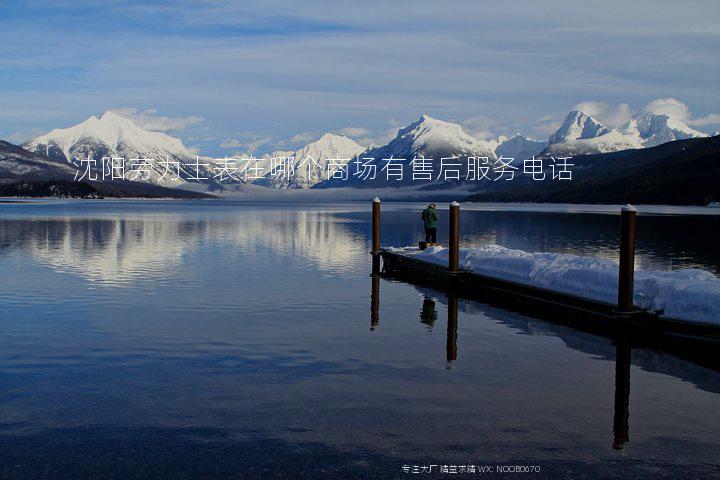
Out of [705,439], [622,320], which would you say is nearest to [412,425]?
[705,439]

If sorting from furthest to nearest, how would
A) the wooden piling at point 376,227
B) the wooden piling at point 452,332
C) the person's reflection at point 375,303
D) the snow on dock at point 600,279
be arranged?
the wooden piling at point 376,227, the person's reflection at point 375,303, the snow on dock at point 600,279, the wooden piling at point 452,332

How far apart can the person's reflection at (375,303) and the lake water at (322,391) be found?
173 mm

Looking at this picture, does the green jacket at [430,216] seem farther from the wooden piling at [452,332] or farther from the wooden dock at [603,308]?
the wooden piling at [452,332]

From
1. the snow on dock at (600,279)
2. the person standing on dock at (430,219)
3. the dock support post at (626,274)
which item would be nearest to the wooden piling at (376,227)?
the person standing on dock at (430,219)

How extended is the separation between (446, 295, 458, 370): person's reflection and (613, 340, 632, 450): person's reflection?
406cm

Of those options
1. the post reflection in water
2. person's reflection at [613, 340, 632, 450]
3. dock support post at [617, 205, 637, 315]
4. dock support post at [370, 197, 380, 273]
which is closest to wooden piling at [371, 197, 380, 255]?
dock support post at [370, 197, 380, 273]

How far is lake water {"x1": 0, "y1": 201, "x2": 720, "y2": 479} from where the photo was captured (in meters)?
12.4

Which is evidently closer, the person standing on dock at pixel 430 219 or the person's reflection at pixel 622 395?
the person's reflection at pixel 622 395

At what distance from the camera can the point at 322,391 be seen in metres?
16.3

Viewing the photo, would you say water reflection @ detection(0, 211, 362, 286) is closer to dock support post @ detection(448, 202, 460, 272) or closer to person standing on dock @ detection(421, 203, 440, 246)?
person standing on dock @ detection(421, 203, 440, 246)

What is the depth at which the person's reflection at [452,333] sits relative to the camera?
19.8m

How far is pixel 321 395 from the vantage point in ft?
52.5

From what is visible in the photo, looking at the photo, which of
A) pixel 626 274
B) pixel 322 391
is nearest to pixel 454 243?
pixel 626 274

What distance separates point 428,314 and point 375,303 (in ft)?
10.5
